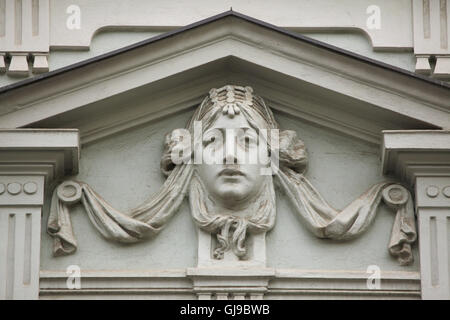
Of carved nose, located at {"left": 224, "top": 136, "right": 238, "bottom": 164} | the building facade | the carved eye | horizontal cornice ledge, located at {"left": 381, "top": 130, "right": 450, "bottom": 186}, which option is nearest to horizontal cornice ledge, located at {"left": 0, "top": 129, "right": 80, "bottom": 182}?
the building facade

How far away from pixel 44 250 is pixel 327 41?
288cm

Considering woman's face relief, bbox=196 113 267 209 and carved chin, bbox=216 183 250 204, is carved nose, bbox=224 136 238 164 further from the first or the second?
carved chin, bbox=216 183 250 204

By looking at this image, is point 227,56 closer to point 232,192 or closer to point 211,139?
point 211,139

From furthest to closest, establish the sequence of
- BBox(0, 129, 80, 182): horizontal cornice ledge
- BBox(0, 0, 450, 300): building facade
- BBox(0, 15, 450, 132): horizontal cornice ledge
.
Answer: BBox(0, 15, 450, 132): horizontal cornice ledge, BBox(0, 129, 80, 182): horizontal cornice ledge, BBox(0, 0, 450, 300): building facade

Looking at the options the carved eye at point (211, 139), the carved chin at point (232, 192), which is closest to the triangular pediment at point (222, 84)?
the carved eye at point (211, 139)

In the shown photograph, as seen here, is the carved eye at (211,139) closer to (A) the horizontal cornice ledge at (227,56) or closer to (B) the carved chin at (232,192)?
(B) the carved chin at (232,192)

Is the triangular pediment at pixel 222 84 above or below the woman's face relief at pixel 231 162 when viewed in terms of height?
above

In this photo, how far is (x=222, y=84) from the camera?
1736cm

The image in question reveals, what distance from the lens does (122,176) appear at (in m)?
17.2

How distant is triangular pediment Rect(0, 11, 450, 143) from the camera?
17.0m

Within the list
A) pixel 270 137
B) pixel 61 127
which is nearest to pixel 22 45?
pixel 61 127

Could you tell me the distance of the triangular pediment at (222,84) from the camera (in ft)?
55.6

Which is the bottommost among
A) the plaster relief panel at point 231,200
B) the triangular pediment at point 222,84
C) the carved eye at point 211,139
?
the plaster relief panel at point 231,200

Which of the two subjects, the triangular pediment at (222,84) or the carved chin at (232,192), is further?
the triangular pediment at (222,84)
